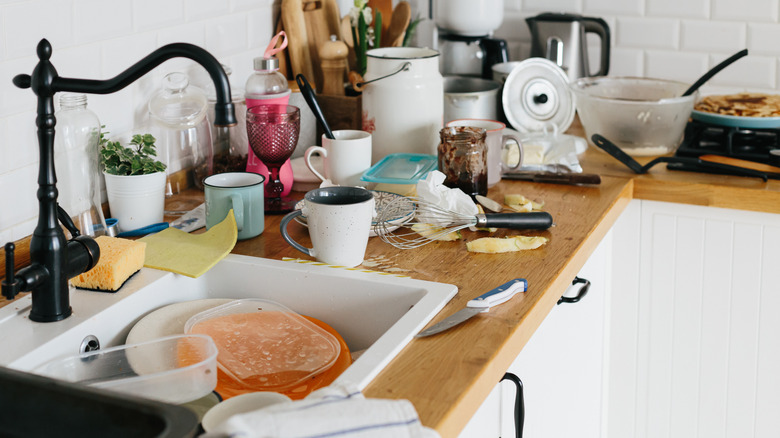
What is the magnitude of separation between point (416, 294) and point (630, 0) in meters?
1.53

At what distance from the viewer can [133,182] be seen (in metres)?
1.40

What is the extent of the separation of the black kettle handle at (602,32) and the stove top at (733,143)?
14.9 inches

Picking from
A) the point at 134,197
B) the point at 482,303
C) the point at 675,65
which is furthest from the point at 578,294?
the point at 675,65

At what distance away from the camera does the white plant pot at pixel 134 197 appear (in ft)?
4.59

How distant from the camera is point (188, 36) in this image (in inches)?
65.9

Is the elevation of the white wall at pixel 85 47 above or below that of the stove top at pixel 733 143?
above

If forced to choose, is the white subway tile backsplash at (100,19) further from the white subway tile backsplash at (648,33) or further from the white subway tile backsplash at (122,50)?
the white subway tile backsplash at (648,33)

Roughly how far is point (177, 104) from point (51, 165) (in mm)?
547

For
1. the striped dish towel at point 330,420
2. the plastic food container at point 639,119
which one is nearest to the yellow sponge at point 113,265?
the striped dish towel at point 330,420

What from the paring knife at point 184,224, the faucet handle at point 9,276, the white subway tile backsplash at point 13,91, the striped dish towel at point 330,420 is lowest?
the striped dish towel at point 330,420

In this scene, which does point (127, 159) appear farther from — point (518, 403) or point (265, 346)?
point (518, 403)

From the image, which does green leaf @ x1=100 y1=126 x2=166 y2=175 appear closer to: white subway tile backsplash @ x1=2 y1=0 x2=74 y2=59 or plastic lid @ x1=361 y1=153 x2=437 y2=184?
white subway tile backsplash @ x1=2 y1=0 x2=74 y2=59

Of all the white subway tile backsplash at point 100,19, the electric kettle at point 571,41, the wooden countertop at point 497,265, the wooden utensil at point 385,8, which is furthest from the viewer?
the electric kettle at point 571,41

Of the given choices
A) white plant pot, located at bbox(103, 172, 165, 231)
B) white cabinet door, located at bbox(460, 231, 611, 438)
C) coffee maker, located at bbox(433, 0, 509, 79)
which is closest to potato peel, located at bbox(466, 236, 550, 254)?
white cabinet door, located at bbox(460, 231, 611, 438)
